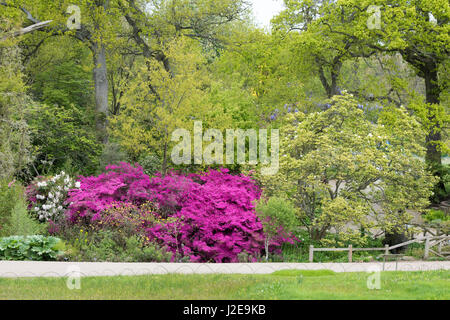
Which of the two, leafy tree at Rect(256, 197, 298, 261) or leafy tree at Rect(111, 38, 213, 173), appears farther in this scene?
leafy tree at Rect(111, 38, 213, 173)

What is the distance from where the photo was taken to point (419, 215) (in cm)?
2123

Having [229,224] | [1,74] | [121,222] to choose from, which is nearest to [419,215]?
[229,224]

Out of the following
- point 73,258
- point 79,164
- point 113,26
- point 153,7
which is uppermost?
point 153,7

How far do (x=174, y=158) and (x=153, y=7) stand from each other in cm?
1271

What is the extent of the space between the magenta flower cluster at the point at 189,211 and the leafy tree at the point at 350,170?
148 centimetres

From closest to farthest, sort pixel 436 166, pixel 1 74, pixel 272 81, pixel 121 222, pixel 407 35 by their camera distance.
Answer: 1. pixel 121 222
2. pixel 1 74
3. pixel 407 35
4. pixel 436 166
5. pixel 272 81

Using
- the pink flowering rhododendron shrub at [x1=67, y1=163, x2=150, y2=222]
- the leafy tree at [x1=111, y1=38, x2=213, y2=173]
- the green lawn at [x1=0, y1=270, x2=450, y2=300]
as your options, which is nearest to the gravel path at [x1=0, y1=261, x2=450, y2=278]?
the green lawn at [x1=0, y1=270, x2=450, y2=300]

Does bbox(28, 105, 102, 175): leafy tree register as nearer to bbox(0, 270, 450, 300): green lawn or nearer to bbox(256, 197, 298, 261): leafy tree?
bbox(256, 197, 298, 261): leafy tree

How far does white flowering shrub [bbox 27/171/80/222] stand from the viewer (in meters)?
12.7

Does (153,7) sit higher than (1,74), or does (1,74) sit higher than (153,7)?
(153,7)

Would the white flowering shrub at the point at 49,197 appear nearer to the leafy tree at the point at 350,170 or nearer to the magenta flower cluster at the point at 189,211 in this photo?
the magenta flower cluster at the point at 189,211

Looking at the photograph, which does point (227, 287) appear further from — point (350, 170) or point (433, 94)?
point (433, 94)

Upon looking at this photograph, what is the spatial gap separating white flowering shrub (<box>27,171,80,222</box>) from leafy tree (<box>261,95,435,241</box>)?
556 centimetres

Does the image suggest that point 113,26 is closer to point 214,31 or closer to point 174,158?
point 214,31
